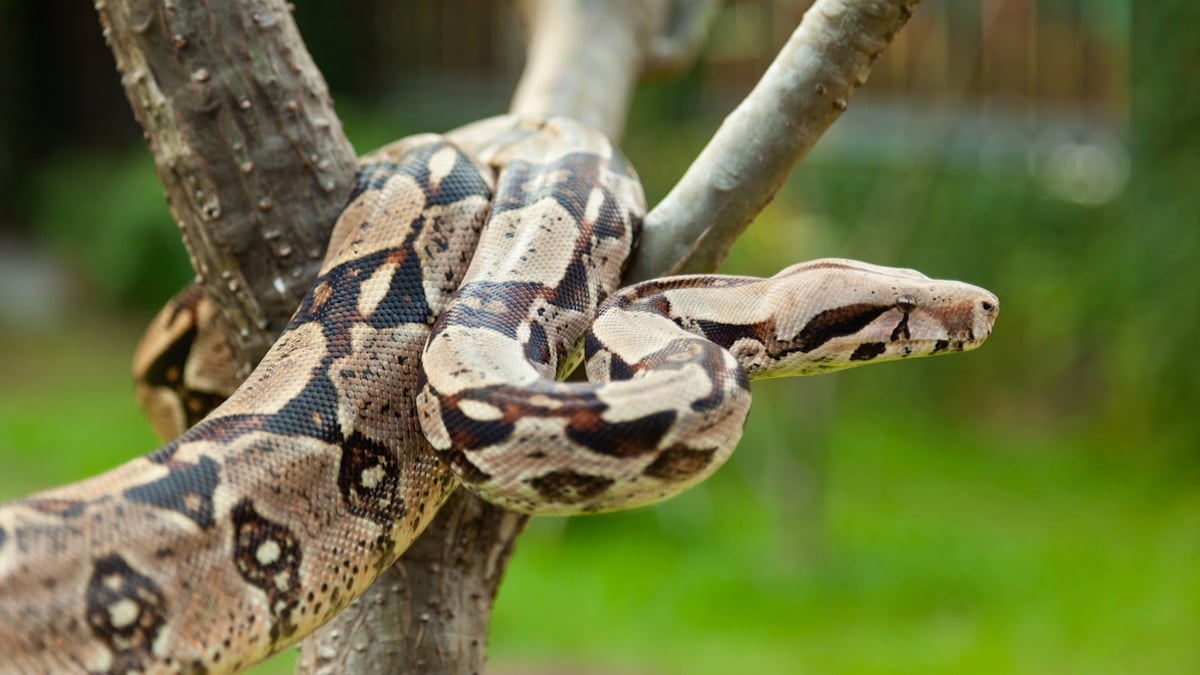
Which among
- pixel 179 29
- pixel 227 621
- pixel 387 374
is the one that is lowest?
pixel 227 621

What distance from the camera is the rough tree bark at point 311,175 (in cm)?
311

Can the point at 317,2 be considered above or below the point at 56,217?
above

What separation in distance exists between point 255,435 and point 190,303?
147 cm

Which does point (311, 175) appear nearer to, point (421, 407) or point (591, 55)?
point (421, 407)

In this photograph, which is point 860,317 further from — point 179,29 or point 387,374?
point 179,29

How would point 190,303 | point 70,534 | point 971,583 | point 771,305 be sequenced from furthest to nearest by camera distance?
1. point 971,583
2. point 190,303
3. point 771,305
4. point 70,534

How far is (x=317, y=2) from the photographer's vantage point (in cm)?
1738

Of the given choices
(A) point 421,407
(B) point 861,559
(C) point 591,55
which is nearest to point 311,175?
(A) point 421,407

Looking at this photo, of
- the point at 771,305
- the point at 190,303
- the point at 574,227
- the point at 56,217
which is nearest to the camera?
the point at 771,305

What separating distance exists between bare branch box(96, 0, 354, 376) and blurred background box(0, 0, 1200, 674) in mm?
4625

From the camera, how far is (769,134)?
124 inches

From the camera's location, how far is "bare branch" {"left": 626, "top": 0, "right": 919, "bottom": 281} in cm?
302

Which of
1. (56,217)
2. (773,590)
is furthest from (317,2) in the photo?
(773,590)

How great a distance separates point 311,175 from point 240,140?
0.21m
